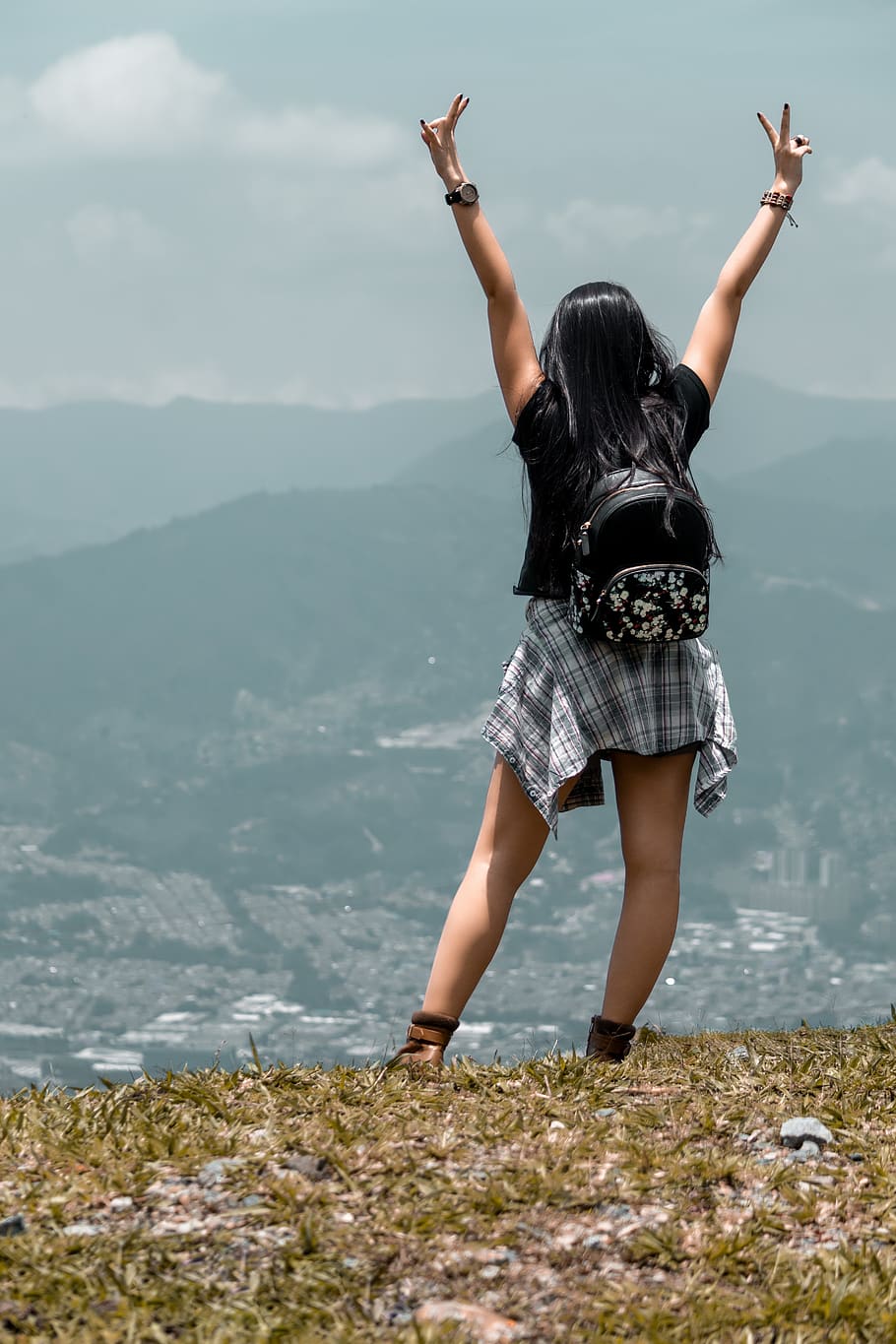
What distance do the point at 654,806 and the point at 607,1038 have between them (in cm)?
88

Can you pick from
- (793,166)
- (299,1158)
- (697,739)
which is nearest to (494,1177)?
(299,1158)

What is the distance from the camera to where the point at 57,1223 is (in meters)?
3.56

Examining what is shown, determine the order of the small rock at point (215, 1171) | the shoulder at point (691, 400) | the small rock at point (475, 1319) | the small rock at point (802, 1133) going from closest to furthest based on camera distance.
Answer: the small rock at point (475, 1319) < the small rock at point (215, 1171) < the small rock at point (802, 1133) < the shoulder at point (691, 400)

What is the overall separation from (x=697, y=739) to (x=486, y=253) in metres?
1.89

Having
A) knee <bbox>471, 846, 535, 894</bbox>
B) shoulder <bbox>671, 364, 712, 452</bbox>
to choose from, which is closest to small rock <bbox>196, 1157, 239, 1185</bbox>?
knee <bbox>471, 846, 535, 894</bbox>

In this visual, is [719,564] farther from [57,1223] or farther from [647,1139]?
[57,1223]

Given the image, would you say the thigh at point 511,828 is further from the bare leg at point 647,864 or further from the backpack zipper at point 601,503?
the backpack zipper at point 601,503

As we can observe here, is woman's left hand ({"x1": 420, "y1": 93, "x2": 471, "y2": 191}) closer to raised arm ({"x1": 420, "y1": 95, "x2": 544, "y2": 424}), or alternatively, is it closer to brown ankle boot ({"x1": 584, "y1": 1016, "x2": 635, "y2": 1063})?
raised arm ({"x1": 420, "y1": 95, "x2": 544, "y2": 424})

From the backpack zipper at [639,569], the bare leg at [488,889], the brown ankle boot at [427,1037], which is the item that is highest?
the backpack zipper at [639,569]

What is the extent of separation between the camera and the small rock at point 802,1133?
4.14 m

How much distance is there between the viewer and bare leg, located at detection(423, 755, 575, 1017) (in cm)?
496

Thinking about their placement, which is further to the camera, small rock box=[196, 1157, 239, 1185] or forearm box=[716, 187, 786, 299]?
forearm box=[716, 187, 786, 299]

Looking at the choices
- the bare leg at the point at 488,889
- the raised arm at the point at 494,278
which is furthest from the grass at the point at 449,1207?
the raised arm at the point at 494,278

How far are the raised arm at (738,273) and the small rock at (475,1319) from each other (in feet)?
11.2
